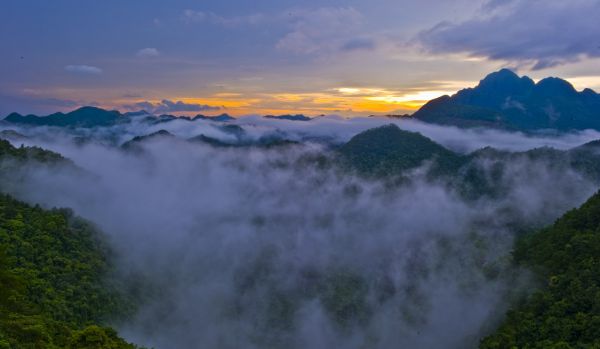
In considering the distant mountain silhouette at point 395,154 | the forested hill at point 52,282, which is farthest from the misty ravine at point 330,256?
the forested hill at point 52,282

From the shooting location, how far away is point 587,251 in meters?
52.8

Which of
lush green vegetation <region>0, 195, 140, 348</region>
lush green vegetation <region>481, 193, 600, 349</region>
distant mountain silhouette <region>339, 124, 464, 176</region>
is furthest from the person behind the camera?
distant mountain silhouette <region>339, 124, 464, 176</region>

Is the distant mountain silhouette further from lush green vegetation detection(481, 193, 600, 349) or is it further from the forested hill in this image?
the forested hill

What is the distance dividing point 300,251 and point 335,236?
14692mm

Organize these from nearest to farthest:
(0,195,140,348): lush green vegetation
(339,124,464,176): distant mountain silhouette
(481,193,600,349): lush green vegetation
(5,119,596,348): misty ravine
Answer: (0,195,140,348): lush green vegetation < (481,193,600,349): lush green vegetation < (5,119,596,348): misty ravine < (339,124,464,176): distant mountain silhouette

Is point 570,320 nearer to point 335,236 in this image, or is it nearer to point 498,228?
point 498,228

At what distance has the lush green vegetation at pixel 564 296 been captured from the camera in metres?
44.8

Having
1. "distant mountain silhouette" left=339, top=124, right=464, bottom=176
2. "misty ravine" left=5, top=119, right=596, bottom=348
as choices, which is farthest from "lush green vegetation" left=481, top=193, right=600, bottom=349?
"distant mountain silhouette" left=339, top=124, right=464, bottom=176

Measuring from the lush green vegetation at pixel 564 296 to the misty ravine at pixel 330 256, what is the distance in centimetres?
584

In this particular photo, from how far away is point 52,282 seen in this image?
173 feet

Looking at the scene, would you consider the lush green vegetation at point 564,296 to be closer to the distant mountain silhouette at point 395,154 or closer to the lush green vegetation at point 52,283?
the lush green vegetation at point 52,283

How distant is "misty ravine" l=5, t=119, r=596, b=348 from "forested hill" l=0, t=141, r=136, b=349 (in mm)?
5607

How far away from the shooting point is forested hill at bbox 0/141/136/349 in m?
37.4

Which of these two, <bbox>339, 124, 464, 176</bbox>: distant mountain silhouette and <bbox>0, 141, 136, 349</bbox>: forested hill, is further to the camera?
<bbox>339, 124, 464, 176</bbox>: distant mountain silhouette
